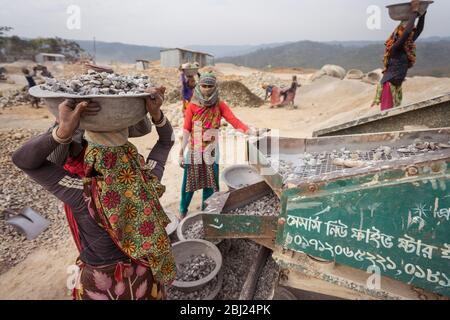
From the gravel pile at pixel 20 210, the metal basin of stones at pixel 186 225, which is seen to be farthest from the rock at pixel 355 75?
the gravel pile at pixel 20 210

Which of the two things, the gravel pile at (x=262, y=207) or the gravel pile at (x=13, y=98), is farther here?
the gravel pile at (x=13, y=98)

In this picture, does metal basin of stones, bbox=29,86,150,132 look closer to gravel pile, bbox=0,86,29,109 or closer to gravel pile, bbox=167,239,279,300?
gravel pile, bbox=167,239,279,300

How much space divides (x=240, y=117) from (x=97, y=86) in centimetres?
1108

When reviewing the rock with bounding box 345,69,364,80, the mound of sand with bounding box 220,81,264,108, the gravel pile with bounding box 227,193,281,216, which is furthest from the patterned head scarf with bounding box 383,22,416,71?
the rock with bounding box 345,69,364,80

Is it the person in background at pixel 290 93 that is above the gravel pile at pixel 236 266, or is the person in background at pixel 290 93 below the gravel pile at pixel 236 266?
above

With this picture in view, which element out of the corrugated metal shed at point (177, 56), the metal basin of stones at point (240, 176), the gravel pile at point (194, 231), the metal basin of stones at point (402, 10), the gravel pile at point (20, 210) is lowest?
the gravel pile at point (20, 210)

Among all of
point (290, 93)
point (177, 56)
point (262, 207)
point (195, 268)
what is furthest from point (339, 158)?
point (177, 56)

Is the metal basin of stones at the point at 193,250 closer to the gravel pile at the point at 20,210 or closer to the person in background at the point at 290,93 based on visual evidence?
the gravel pile at the point at 20,210

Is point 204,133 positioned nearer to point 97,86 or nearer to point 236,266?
point 236,266

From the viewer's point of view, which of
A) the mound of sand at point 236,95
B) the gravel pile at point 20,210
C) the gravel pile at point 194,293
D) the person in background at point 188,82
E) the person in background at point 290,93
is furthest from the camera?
the mound of sand at point 236,95

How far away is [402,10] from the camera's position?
13.7ft

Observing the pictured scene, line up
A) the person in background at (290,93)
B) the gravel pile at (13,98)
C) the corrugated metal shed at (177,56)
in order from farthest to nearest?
the corrugated metal shed at (177,56)
the person in background at (290,93)
the gravel pile at (13,98)

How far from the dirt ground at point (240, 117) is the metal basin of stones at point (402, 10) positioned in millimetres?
3567

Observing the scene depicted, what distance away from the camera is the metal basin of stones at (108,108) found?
4.15 feet
